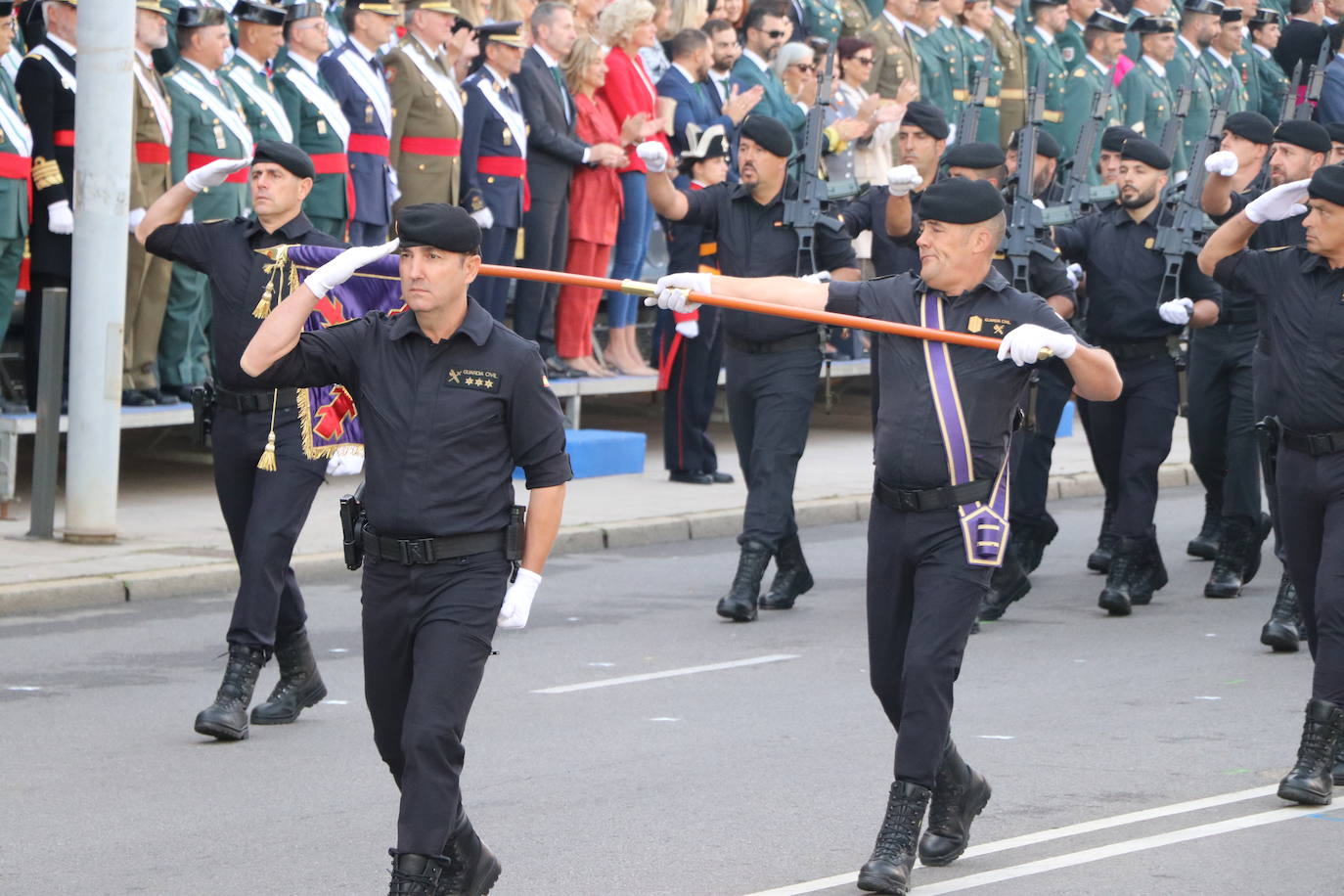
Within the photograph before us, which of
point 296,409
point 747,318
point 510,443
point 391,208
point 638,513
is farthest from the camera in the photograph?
point 391,208

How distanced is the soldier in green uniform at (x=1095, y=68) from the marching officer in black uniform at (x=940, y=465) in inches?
545

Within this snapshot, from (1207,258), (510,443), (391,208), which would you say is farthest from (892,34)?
(510,443)

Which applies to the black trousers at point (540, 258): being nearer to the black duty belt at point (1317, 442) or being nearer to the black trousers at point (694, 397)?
the black trousers at point (694, 397)

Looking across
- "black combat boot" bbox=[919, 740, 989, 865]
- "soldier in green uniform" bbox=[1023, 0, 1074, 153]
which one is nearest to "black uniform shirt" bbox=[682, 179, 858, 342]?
"black combat boot" bbox=[919, 740, 989, 865]

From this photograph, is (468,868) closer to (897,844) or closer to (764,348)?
(897,844)

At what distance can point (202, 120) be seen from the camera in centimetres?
1398

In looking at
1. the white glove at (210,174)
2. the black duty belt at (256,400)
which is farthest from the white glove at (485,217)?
the black duty belt at (256,400)

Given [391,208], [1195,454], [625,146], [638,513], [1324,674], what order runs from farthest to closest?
[625,146], [391,208], [638,513], [1195,454], [1324,674]

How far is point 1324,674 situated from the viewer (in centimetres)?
800

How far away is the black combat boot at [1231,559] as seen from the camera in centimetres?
1242

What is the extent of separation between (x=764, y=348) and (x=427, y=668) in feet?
18.7

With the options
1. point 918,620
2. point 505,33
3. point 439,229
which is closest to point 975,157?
point 505,33

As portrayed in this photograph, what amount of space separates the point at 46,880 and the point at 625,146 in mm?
10686

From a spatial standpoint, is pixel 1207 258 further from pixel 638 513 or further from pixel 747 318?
pixel 638 513
